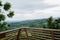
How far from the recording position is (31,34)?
4691mm

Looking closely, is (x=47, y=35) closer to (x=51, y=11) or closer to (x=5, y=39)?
(x=5, y=39)

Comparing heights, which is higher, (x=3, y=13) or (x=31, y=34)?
(x=3, y=13)

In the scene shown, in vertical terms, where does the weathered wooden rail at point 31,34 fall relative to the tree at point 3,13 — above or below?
below

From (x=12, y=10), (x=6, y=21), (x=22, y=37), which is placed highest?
(x=12, y=10)

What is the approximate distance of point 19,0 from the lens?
9.01 meters

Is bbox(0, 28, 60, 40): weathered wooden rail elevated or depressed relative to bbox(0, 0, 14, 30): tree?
depressed

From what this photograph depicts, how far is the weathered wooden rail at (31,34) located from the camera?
4.05 meters

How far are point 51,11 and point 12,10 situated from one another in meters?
3.33

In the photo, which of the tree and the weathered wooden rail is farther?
the tree

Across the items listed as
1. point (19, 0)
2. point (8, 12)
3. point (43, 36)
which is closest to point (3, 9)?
point (8, 12)

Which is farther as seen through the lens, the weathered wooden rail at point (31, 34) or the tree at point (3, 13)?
the tree at point (3, 13)

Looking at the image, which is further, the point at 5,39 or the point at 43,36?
the point at 43,36

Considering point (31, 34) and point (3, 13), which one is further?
point (3, 13)

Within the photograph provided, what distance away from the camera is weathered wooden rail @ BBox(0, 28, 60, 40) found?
4.05 meters
